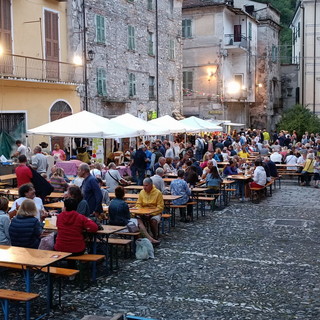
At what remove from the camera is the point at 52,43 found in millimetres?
22625

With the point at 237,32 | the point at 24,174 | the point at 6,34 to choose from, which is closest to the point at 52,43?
the point at 6,34

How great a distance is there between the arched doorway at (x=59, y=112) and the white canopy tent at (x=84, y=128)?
696 centimetres

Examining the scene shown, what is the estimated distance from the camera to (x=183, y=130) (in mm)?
21156

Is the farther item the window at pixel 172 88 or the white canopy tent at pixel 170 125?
the window at pixel 172 88

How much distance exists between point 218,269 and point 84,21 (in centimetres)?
1808

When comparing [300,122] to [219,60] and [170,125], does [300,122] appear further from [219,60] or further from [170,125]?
[170,125]

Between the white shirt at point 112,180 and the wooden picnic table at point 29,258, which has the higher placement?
the white shirt at point 112,180

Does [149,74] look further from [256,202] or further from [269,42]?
[269,42]

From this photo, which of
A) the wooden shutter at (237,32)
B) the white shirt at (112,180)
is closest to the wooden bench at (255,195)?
the white shirt at (112,180)

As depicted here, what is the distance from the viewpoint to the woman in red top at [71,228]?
7.79 meters

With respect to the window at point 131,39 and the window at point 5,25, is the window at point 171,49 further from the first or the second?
the window at point 5,25

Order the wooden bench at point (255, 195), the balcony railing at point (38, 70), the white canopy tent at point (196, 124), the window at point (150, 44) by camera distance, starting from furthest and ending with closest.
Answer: the window at point (150, 44) → the white canopy tent at point (196, 124) → the balcony railing at point (38, 70) → the wooden bench at point (255, 195)

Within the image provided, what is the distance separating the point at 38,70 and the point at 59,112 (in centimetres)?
249

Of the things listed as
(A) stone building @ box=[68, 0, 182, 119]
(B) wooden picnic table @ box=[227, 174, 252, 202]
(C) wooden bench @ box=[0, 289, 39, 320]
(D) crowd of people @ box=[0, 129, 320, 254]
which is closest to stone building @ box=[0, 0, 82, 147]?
(A) stone building @ box=[68, 0, 182, 119]
